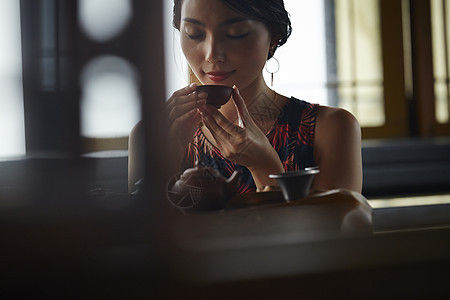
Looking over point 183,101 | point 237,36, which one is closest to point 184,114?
point 183,101

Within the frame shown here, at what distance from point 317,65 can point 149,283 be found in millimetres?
420

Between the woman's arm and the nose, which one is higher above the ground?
the nose

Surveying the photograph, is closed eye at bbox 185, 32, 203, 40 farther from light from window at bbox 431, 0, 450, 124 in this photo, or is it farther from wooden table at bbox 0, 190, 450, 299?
light from window at bbox 431, 0, 450, 124

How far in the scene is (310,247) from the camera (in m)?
0.35

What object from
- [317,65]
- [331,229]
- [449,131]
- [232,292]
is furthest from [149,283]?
[449,131]

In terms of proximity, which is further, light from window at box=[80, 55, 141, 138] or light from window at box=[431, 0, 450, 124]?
light from window at box=[431, 0, 450, 124]

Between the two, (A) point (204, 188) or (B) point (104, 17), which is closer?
(B) point (104, 17)

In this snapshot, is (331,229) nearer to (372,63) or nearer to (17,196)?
(17,196)

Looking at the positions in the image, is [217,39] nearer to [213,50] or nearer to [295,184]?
[213,50]

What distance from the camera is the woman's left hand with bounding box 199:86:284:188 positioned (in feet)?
1.45

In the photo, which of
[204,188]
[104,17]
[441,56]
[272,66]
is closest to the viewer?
[104,17]

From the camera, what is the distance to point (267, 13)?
48 cm

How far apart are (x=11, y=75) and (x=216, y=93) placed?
187 mm

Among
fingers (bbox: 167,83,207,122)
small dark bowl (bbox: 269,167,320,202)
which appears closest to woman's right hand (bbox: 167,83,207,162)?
fingers (bbox: 167,83,207,122)
